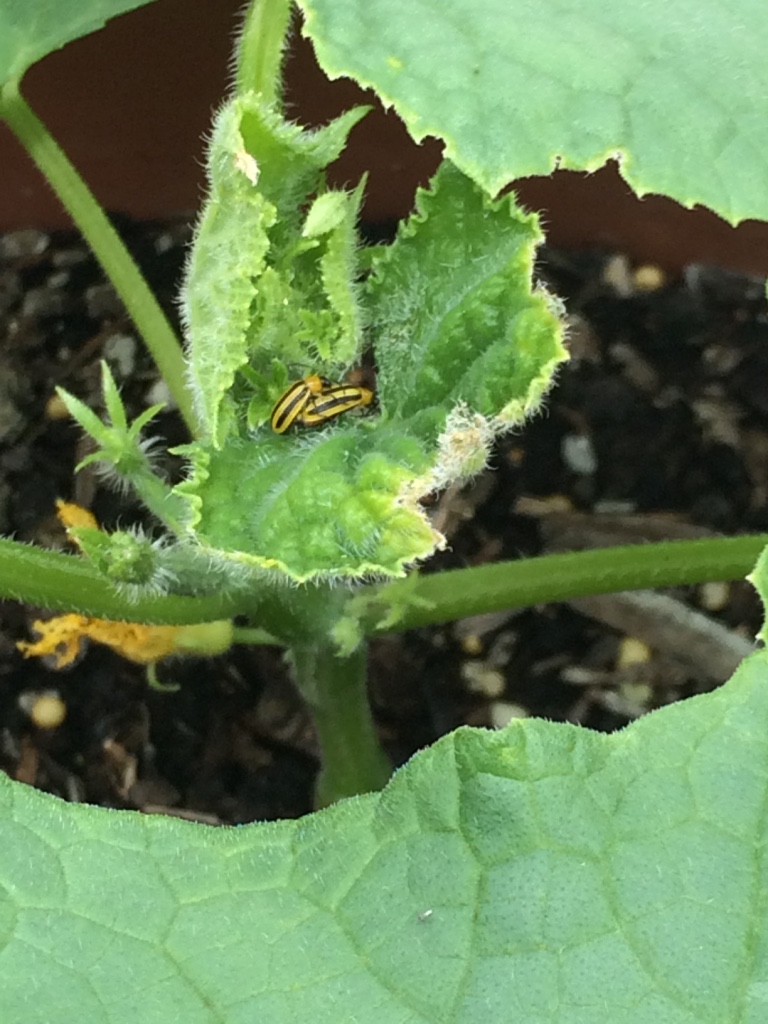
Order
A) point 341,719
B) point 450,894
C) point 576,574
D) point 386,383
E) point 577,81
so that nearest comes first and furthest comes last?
point 450,894, point 577,81, point 386,383, point 576,574, point 341,719

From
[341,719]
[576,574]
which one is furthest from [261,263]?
[341,719]

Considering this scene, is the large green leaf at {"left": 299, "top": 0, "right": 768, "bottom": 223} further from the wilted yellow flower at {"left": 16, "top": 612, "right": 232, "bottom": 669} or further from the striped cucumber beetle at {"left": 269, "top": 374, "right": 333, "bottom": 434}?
the wilted yellow flower at {"left": 16, "top": 612, "right": 232, "bottom": 669}

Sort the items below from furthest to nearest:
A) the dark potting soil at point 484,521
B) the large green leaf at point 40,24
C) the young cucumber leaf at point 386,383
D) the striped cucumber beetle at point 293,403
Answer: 1. the dark potting soil at point 484,521
2. the large green leaf at point 40,24
3. the striped cucumber beetle at point 293,403
4. the young cucumber leaf at point 386,383

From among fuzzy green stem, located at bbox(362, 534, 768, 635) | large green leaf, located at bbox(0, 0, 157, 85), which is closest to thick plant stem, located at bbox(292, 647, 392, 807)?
fuzzy green stem, located at bbox(362, 534, 768, 635)

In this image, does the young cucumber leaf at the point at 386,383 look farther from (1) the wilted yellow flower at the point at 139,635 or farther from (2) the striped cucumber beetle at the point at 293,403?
(1) the wilted yellow flower at the point at 139,635

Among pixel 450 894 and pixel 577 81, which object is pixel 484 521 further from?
pixel 450 894

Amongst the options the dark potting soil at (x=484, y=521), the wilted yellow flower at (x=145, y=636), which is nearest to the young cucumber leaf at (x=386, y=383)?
the wilted yellow flower at (x=145, y=636)
